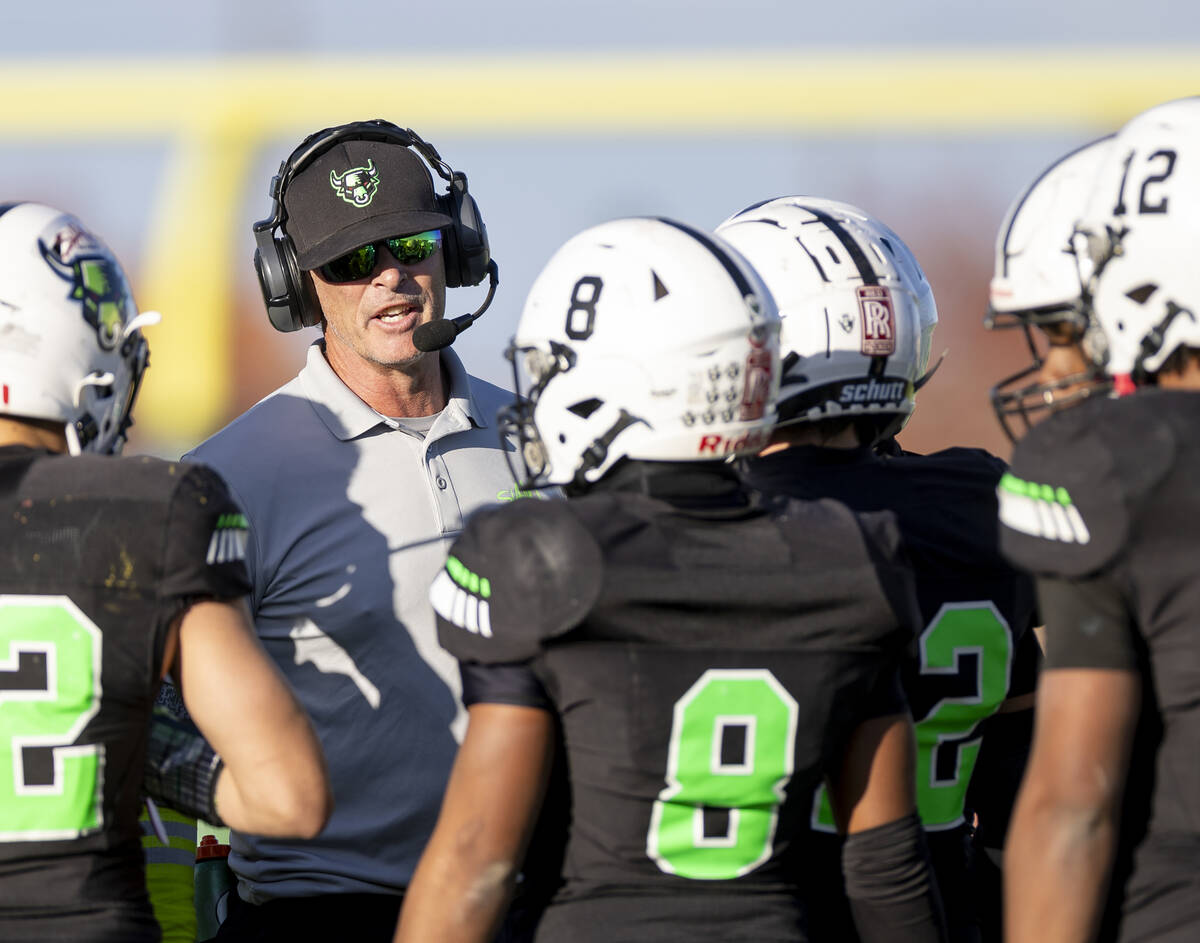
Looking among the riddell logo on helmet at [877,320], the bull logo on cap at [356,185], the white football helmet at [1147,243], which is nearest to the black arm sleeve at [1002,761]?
the riddell logo on helmet at [877,320]

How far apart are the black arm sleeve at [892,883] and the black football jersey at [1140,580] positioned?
320 millimetres

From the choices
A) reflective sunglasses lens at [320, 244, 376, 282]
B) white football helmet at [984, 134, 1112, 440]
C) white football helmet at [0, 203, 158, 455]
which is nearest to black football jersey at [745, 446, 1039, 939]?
white football helmet at [984, 134, 1112, 440]

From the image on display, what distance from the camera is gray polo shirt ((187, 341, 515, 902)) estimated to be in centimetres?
310

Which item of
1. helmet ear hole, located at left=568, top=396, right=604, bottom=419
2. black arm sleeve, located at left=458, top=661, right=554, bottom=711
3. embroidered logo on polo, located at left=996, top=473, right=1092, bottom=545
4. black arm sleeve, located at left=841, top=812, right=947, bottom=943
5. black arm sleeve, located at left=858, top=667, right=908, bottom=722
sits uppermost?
helmet ear hole, located at left=568, top=396, right=604, bottom=419

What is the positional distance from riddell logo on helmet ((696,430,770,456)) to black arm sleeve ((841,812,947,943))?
615mm

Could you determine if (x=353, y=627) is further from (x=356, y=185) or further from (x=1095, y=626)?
(x=1095, y=626)

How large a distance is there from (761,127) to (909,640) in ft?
34.5

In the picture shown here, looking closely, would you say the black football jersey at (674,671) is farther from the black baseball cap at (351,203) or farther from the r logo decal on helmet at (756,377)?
the black baseball cap at (351,203)

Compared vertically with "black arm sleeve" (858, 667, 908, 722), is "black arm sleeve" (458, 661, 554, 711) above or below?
above

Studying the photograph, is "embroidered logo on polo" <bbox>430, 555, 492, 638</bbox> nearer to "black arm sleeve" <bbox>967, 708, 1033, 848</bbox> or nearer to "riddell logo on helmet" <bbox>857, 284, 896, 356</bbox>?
"riddell logo on helmet" <bbox>857, 284, 896, 356</bbox>

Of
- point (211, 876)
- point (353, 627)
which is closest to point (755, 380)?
point (353, 627)

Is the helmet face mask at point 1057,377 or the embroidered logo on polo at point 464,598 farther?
the helmet face mask at point 1057,377

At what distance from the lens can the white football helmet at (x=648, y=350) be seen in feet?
7.64

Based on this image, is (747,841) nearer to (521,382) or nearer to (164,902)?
(521,382)
